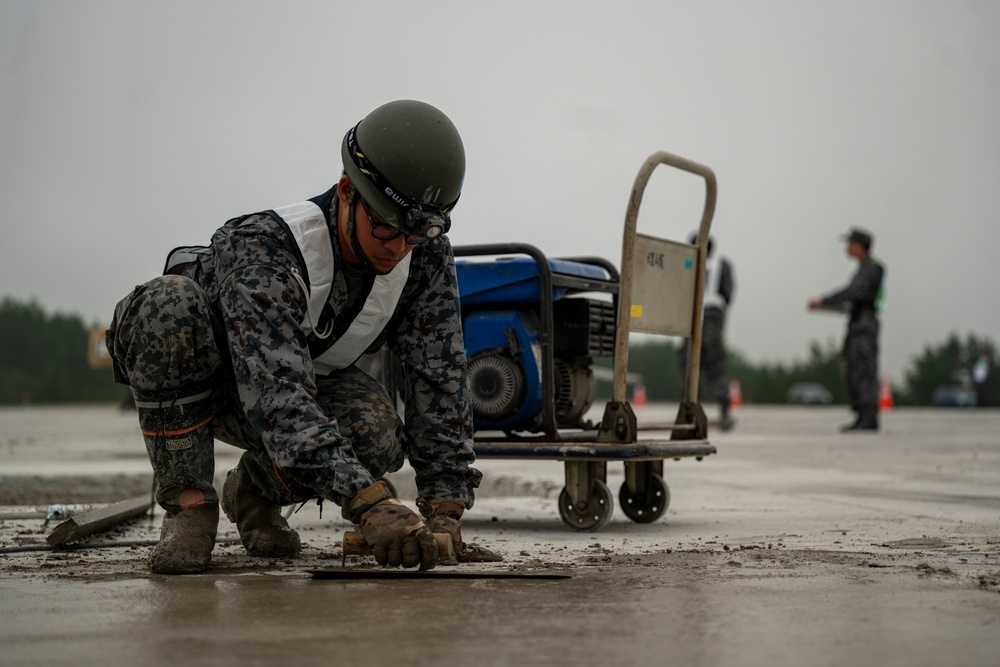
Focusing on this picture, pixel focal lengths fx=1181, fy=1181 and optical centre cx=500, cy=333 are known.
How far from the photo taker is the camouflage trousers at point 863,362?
12609 mm

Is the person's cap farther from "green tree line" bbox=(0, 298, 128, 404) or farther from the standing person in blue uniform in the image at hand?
"green tree line" bbox=(0, 298, 128, 404)

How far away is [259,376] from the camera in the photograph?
9.44 feet

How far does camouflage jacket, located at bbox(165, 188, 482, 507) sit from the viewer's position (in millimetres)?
2822

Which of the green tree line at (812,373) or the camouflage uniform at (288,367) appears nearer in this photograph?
the camouflage uniform at (288,367)

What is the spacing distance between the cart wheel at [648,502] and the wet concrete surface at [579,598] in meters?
0.12

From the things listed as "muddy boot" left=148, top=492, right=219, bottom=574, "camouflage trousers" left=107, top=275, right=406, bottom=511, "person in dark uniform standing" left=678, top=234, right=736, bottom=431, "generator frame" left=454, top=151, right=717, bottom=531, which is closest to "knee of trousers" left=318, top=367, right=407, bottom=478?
"camouflage trousers" left=107, top=275, right=406, bottom=511

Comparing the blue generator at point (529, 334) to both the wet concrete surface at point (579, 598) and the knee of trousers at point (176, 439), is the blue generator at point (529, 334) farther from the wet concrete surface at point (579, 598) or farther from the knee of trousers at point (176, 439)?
the knee of trousers at point (176, 439)

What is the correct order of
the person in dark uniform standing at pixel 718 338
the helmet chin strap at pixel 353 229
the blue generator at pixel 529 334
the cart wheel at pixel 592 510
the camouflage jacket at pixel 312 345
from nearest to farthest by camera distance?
the camouflage jacket at pixel 312 345 < the helmet chin strap at pixel 353 229 < the cart wheel at pixel 592 510 < the blue generator at pixel 529 334 < the person in dark uniform standing at pixel 718 338

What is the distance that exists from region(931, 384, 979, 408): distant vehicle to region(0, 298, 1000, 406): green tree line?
949 millimetres

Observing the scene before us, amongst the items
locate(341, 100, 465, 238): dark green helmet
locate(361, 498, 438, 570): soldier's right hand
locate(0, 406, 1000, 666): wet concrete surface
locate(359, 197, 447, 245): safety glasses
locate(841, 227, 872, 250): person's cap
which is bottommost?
locate(0, 406, 1000, 666): wet concrete surface

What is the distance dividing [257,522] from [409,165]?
1.24 metres

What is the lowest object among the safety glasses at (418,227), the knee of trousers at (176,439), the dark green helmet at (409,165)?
the knee of trousers at (176,439)

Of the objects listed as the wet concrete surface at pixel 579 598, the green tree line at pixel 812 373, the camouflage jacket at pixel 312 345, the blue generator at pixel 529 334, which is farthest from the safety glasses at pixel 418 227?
the green tree line at pixel 812 373

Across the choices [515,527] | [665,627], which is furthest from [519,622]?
[515,527]
